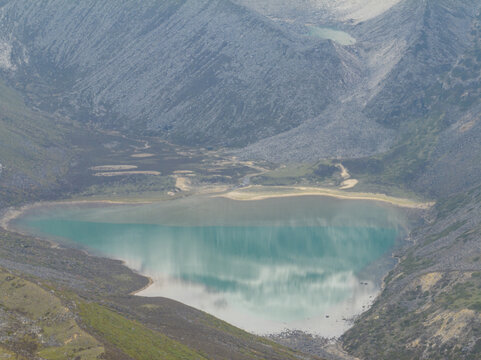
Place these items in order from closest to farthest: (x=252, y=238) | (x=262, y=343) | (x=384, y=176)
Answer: (x=262, y=343) → (x=252, y=238) → (x=384, y=176)

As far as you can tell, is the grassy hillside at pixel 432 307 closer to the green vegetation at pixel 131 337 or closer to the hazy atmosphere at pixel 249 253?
the hazy atmosphere at pixel 249 253

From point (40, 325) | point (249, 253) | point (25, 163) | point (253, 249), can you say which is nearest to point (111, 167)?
point (25, 163)

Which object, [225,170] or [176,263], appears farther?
[225,170]

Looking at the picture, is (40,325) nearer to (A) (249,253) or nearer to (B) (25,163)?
(A) (249,253)

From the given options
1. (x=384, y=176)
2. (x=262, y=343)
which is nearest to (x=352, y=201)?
(x=384, y=176)

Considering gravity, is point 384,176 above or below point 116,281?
above

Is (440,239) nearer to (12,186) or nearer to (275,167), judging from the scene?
(275,167)

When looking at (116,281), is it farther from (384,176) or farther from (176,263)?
(384,176)

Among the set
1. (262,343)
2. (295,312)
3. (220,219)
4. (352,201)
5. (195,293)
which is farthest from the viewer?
(352,201)
